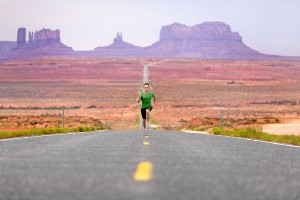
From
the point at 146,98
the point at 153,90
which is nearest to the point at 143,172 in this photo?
the point at 146,98

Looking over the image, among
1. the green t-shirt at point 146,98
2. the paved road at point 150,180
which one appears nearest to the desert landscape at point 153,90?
the green t-shirt at point 146,98

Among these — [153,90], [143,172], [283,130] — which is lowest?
[153,90]

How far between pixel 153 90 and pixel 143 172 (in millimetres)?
111056

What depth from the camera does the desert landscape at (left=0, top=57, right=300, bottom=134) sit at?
63559mm

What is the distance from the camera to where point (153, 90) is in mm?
117375

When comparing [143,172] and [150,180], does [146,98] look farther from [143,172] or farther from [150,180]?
[150,180]

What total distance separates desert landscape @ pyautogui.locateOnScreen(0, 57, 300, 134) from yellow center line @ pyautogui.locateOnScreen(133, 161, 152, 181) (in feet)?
89.4

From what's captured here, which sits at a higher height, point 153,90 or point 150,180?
point 150,180

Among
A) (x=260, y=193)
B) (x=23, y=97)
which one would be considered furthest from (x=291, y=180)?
(x=23, y=97)

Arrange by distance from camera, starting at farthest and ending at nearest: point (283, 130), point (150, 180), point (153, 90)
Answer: point (153, 90) < point (283, 130) < point (150, 180)

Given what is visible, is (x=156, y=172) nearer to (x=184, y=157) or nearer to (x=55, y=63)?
(x=184, y=157)

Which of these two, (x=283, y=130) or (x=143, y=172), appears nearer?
(x=143, y=172)

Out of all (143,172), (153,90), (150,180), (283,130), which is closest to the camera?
(150,180)

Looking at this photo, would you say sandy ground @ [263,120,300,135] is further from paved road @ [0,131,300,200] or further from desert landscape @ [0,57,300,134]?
paved road @ [0,131,300,200]
